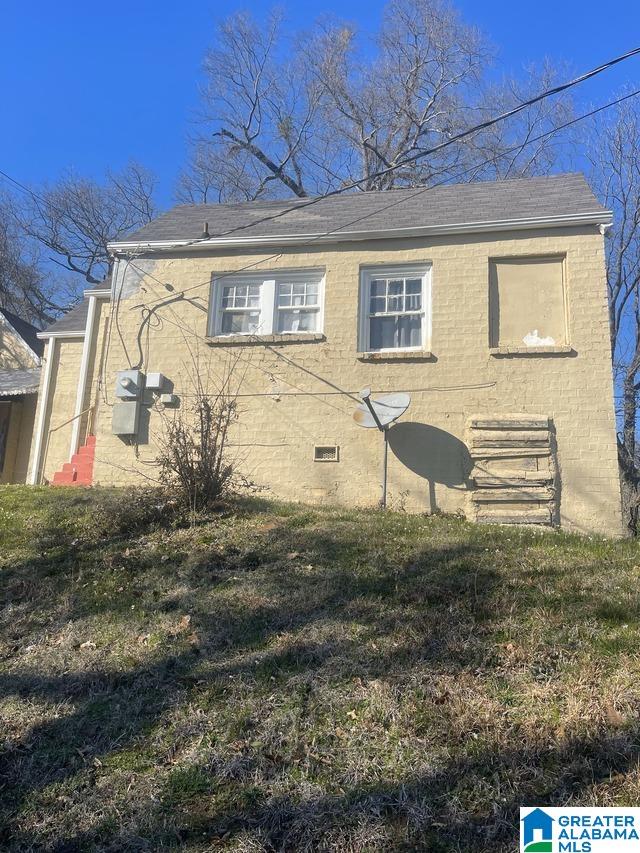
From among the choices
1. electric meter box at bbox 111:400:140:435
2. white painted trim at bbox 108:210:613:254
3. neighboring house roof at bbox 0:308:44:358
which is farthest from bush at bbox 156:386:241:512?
neighboring house roof at bbox 0:308:44:358

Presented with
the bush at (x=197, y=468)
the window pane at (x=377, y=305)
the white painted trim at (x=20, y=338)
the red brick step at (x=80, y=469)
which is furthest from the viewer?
the white painted trim at (x=20, y=338)

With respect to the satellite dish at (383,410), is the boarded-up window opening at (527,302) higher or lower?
higher

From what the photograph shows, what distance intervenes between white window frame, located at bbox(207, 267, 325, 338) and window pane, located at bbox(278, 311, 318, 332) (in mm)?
82

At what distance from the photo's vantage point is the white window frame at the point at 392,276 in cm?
1086

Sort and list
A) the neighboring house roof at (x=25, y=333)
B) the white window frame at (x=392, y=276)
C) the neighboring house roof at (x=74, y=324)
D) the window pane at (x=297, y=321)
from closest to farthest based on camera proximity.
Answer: the white window frame at (x=392, y=276) → the window pane at (x=297, y=321) → the neighboring house roof at (x=74, y=324) → the neighboring house roof at (x=25, y=333)

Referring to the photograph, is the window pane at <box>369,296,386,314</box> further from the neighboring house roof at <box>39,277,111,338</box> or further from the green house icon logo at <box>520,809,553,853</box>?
the green house icon logo at <box>520,809,553,853</box>

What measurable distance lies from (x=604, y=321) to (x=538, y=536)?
420 centimetres

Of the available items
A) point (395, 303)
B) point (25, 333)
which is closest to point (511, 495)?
point (395, 303)

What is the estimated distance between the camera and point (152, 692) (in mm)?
4418

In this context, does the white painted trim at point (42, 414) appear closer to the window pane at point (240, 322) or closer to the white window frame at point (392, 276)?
the window pane at point (240, 322)

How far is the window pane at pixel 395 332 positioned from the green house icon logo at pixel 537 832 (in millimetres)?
8310

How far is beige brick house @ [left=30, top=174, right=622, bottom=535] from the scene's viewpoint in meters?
9.91

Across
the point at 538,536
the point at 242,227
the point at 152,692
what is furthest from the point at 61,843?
the point at 242,227

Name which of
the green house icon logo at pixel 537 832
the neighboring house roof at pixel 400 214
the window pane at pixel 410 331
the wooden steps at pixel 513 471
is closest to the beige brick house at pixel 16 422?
the neighboring house roof at pixel 400 214
